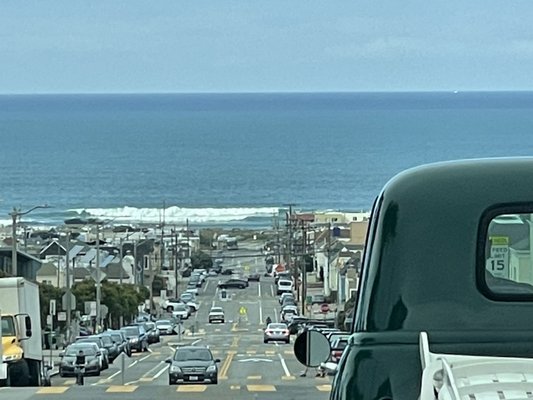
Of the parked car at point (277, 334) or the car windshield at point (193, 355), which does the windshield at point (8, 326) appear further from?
the parked car at point (277, 334)

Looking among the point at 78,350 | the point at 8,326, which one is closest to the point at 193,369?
the point at 8,326

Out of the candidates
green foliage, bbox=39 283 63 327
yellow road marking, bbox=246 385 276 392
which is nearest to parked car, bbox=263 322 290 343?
green foliage, bbox=39 283 63 327

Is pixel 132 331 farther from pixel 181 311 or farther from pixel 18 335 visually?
pixel 18 335

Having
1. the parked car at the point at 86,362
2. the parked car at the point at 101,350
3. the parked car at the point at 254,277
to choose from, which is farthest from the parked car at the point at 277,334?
the parked car at the point at 254,277

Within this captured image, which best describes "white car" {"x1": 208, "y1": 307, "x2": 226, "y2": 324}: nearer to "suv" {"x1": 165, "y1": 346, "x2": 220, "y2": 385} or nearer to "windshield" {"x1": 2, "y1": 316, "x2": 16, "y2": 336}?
"suv" {"x1": 165, "y1": 346, "x2": 220, "y2": 385}

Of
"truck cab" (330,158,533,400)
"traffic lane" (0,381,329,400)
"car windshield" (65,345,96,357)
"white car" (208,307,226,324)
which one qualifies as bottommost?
"white car" (208,307,226,324)
